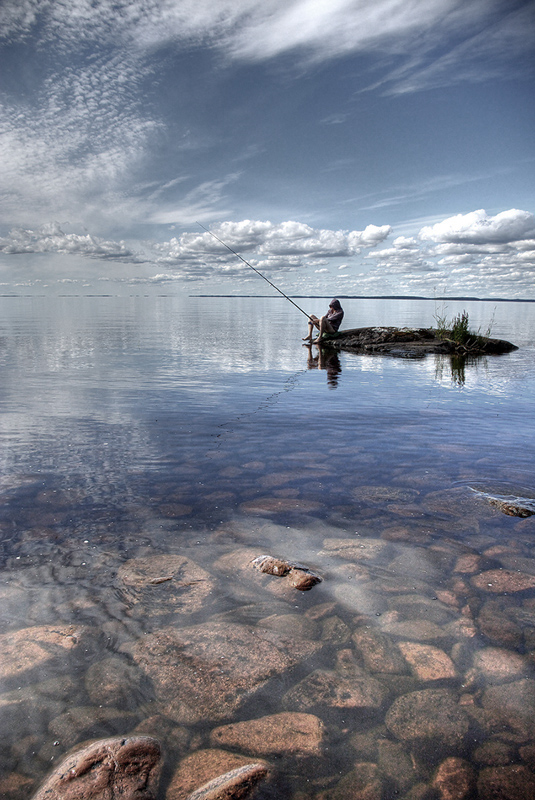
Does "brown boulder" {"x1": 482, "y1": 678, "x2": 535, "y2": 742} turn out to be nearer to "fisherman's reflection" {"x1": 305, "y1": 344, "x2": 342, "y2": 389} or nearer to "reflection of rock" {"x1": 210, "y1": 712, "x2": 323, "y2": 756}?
"reflection of rock" {"x1": 210, "y1": 712, "x2": 323, "y2": 756}

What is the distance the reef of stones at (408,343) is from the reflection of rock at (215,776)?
24.7m

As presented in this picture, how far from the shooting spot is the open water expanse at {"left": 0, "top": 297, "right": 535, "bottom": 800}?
2.81 metres

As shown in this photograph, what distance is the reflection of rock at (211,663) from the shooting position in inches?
124

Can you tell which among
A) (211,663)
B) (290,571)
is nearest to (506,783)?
(211,663)

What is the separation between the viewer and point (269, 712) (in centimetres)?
307

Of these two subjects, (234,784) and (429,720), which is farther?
(429,720)

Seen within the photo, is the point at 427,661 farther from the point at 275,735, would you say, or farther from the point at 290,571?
the point at 290,571

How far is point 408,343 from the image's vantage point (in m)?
27.0

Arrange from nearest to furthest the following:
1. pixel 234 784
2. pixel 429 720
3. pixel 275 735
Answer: pixel 234 784 → pixel 275 735 → pixel 429 720

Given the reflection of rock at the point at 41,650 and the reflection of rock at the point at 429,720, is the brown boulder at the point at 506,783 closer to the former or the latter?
the reflection of rock at the point at 429,720

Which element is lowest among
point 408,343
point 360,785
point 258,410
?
point 360,785

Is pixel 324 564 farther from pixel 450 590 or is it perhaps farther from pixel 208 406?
pixel 208 406

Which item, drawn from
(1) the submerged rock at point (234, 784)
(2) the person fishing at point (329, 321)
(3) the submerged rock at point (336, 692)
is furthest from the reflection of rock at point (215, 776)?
(2) the person fishing at point (329, 321)

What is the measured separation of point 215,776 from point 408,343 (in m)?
26.5
